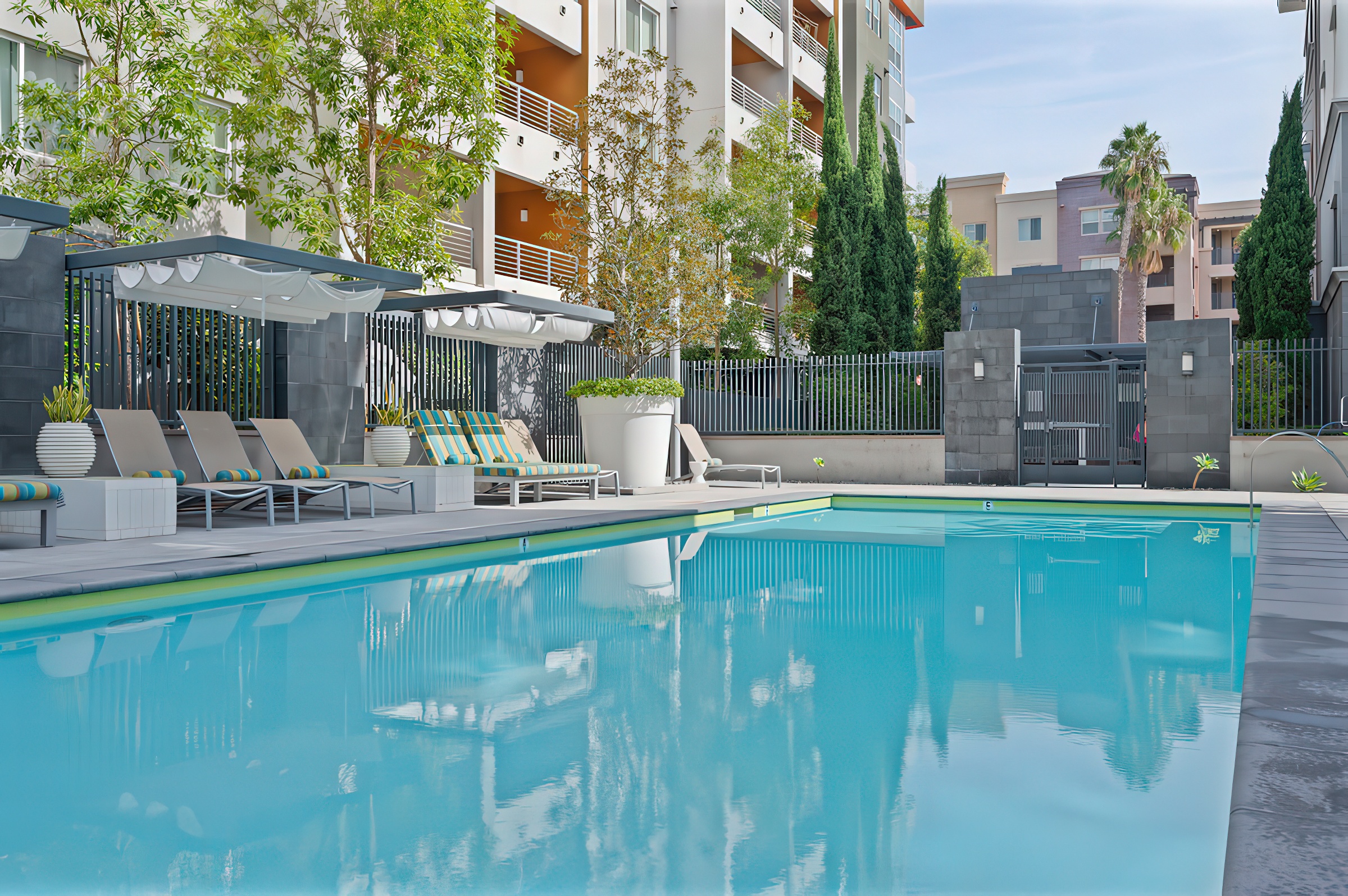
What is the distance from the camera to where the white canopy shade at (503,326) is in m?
12.3

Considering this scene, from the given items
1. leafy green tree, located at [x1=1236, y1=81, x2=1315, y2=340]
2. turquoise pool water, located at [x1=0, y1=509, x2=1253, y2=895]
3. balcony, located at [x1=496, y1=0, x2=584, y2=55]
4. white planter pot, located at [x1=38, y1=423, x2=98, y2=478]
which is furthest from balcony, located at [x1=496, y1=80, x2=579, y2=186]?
leafy green tree, located at [x1=1236, y1=81, x2=1315, y2=340]

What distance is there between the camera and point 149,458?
947 cm

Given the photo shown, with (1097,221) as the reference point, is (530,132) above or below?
below

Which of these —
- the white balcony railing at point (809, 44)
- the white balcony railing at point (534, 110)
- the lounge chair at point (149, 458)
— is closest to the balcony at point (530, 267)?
the white balcony railing at point (534, 110)

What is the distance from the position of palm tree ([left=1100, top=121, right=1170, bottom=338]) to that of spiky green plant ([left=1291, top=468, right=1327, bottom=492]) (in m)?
19.9

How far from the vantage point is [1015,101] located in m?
31.2

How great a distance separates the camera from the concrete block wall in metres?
22.8

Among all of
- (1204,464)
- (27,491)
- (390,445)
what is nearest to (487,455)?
(390,445)

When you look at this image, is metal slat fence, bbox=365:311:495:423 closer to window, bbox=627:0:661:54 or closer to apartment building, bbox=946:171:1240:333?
window, bbox=627:0:661:54

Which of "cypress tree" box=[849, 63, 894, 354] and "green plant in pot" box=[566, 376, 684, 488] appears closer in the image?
"green plant in pot" box=[566, 376, 684, 488]

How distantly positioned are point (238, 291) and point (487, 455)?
14.0 feet

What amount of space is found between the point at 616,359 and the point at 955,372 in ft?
18.6

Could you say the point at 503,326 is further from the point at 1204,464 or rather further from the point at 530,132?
the point at 1204,464

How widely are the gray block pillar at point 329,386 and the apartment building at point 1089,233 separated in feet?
123
